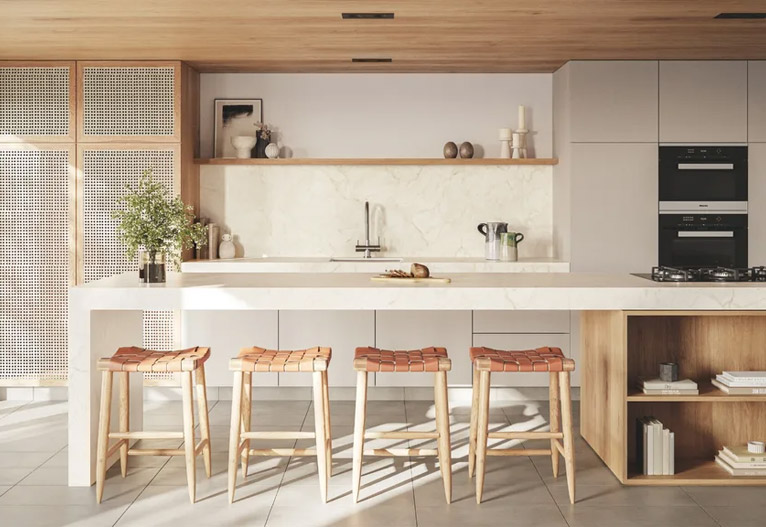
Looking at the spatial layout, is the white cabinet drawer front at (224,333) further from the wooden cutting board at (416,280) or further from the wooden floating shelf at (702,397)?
the wooden floating shelf at (702,397)

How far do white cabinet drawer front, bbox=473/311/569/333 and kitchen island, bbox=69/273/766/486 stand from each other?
129cm

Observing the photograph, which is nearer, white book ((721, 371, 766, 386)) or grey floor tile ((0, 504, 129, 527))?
grey floor tile ((0, 504, 129, 527))

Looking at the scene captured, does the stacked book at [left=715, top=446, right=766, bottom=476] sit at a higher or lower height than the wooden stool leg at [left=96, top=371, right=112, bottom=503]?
lower

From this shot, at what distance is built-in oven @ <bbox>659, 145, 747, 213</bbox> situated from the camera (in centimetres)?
539

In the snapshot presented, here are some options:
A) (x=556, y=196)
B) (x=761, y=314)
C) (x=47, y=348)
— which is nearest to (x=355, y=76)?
(x=556, y=196)

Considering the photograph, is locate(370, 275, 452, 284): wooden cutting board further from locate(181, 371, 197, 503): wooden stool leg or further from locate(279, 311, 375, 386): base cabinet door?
locate(279, 311, 375, 386): base cabinet door

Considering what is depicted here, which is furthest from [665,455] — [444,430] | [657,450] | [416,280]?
[416,280]

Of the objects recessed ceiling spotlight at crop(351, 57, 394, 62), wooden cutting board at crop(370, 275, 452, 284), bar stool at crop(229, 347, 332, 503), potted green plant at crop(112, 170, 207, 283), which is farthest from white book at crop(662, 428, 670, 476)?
recessed ceiling spotlight at crop(351, 57, 394, 62)

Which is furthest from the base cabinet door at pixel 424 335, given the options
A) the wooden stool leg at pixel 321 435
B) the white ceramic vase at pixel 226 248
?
the wooden stool leg at pixel 321 435

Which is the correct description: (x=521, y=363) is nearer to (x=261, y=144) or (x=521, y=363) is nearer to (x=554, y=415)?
(x=554, y=415)

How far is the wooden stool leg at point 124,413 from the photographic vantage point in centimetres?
381

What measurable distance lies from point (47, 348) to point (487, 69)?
3625 mm

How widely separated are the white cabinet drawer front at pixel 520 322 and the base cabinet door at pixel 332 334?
740 millimetres

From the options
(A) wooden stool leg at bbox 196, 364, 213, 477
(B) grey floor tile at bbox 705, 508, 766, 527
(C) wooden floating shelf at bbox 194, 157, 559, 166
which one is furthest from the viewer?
(C) wooden floating shelf at bbox 194, 157, 559, 166
